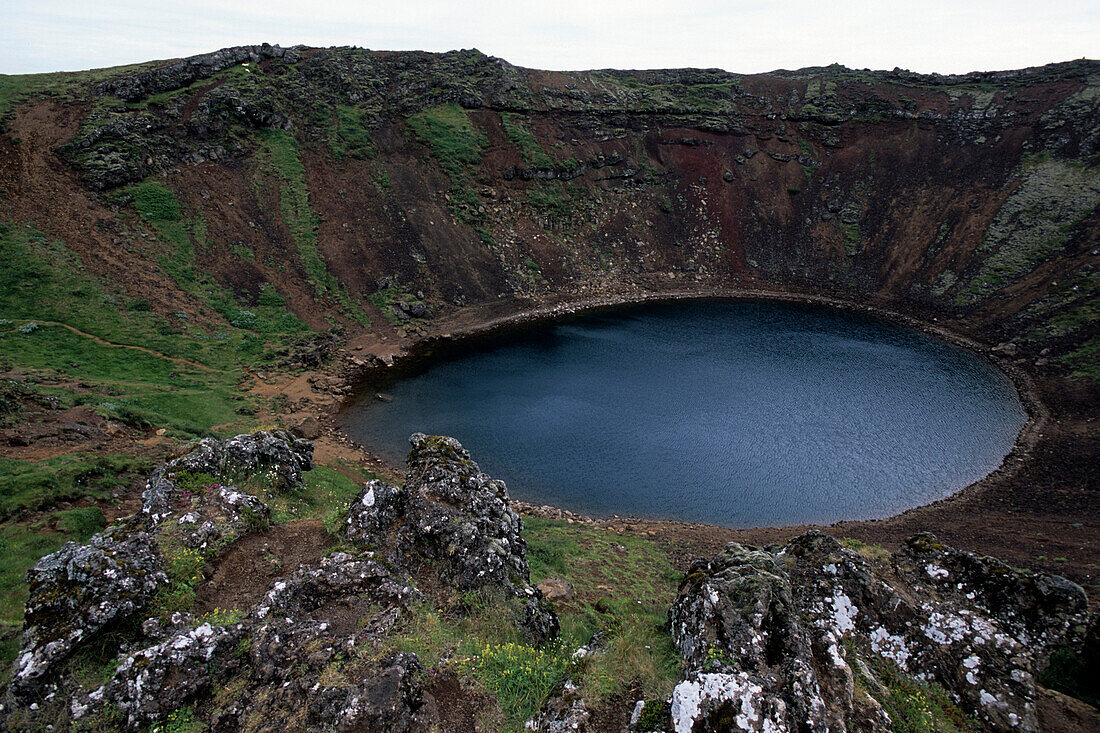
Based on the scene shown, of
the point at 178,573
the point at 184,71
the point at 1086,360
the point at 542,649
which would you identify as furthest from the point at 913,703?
the point at 184,71

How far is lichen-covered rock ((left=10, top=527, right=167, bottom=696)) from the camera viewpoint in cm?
880

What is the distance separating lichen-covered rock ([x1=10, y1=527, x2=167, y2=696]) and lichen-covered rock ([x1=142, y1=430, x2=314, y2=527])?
215 centimetres

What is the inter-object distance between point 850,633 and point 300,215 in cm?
5528

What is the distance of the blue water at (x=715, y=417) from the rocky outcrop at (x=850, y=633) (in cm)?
1591

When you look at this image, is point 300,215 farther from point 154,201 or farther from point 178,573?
point 178,573

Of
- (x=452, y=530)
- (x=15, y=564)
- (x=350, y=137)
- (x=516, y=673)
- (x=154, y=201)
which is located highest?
(x=350, y=137)

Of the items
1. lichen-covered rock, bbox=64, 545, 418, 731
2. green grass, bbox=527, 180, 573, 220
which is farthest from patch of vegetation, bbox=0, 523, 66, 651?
green grass, bbox=527, 180, 573, 220

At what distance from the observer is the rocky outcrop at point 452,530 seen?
46.2ft

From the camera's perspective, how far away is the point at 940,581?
1325 centimetres

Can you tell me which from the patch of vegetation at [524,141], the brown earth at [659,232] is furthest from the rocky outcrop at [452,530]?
the patch of vegetation at [524,141]

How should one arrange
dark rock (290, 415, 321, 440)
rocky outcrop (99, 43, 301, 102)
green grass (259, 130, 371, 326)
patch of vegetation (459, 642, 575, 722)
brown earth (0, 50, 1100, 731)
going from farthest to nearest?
rocky outcrop (99, 43, 301, 102)
green grass (259, 130, 371, 326)
dark rock (290, 415, 321, 440)
brown earth (0, 50, 1100, 731)
patch of vegetation (459, 642, 575, 722)

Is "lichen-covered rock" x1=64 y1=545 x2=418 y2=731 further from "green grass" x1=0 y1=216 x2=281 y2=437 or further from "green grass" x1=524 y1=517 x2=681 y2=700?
"green grass" x1=0 y1=216 x2=281 y2=437

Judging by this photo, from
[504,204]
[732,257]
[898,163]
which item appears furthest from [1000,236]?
[504,204]

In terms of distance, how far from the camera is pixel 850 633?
38.8 ft
